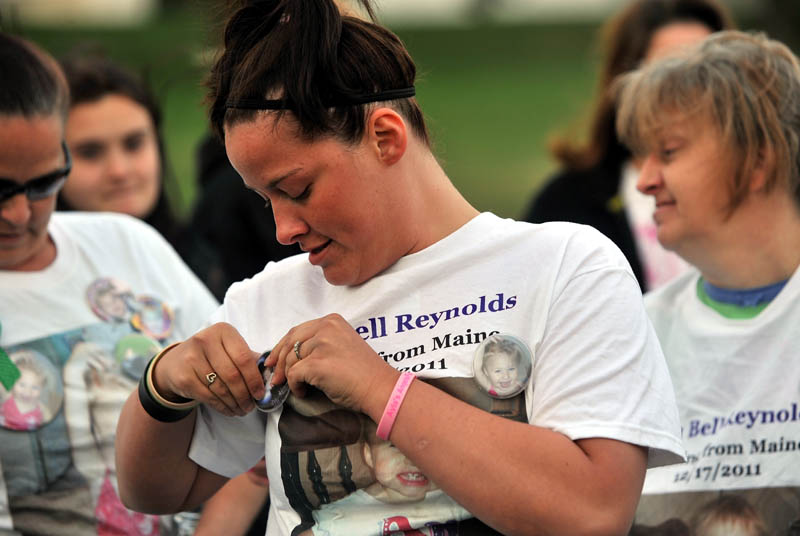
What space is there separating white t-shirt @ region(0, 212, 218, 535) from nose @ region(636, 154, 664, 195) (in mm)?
1355

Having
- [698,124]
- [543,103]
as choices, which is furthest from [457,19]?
[698,124]

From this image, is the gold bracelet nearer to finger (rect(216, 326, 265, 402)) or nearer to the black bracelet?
the black bracelet

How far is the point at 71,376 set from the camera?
105 inches

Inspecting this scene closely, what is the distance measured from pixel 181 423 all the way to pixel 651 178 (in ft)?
4.84

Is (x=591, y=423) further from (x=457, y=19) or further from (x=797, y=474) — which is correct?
(x=457, y=19)

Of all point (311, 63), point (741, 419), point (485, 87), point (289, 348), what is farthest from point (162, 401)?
point (485, 87)

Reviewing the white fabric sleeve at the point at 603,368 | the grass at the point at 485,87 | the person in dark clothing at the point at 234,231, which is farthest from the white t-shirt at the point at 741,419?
the grass at the point at 485,87

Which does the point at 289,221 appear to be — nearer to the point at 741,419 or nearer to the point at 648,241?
the point at 741,419

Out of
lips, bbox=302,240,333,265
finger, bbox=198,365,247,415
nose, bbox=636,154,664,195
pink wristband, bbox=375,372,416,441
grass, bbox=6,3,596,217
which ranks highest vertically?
lips, bbox=302,240,333,265

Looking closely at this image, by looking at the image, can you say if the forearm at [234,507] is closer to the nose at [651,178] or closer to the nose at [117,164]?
the nose at [651,178]

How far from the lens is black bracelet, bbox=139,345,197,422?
213cm

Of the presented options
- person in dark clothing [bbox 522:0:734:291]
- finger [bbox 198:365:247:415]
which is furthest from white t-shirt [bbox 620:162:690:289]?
finger [bbox 198:365:247:415]

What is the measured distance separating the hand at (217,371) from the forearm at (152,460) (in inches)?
5.4

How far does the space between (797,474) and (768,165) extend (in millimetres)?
810
